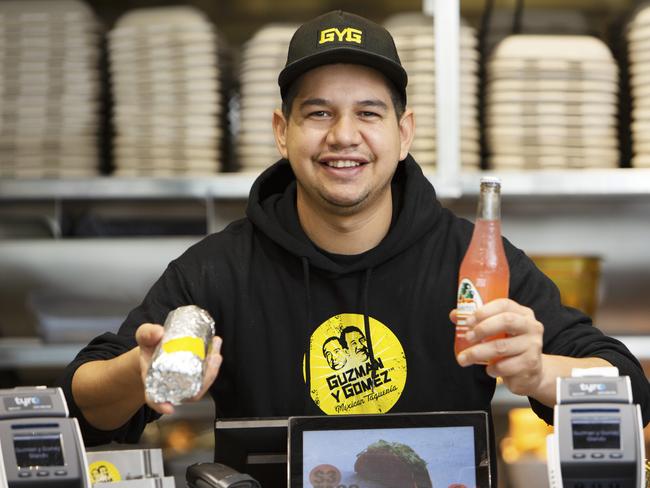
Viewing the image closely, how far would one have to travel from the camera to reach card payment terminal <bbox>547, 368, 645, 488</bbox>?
1.33 metres

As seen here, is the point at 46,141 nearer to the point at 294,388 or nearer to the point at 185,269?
the point at 185,269

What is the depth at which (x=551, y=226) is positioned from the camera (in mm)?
3217

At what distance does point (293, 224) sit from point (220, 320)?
0.81ft

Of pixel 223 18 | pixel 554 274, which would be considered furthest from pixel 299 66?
pixel 223 18

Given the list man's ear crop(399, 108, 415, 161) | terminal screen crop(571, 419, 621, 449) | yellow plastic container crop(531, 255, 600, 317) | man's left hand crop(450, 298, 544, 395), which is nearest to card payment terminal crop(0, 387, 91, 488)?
man's left hand crop(450, 298, 544, 395)

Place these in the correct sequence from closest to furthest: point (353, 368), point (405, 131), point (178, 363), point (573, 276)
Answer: point (178, 363) < point (353, 368) < point (405, 131) < point (573, 276)

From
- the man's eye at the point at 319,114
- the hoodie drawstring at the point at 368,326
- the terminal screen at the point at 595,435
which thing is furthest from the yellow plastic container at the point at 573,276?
the terminal screen at the point at 595,435

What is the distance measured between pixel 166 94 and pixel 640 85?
121 centimetres

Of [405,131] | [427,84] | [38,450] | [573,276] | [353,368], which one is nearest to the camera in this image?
[38,450]

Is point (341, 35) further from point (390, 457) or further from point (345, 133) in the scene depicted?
point (390, 457)

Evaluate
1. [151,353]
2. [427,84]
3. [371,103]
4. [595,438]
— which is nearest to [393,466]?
[595,438]

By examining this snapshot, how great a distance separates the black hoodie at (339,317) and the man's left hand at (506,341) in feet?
1.13

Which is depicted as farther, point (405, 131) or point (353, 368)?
point (405, 131)

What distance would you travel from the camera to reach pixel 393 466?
135 centimetres
